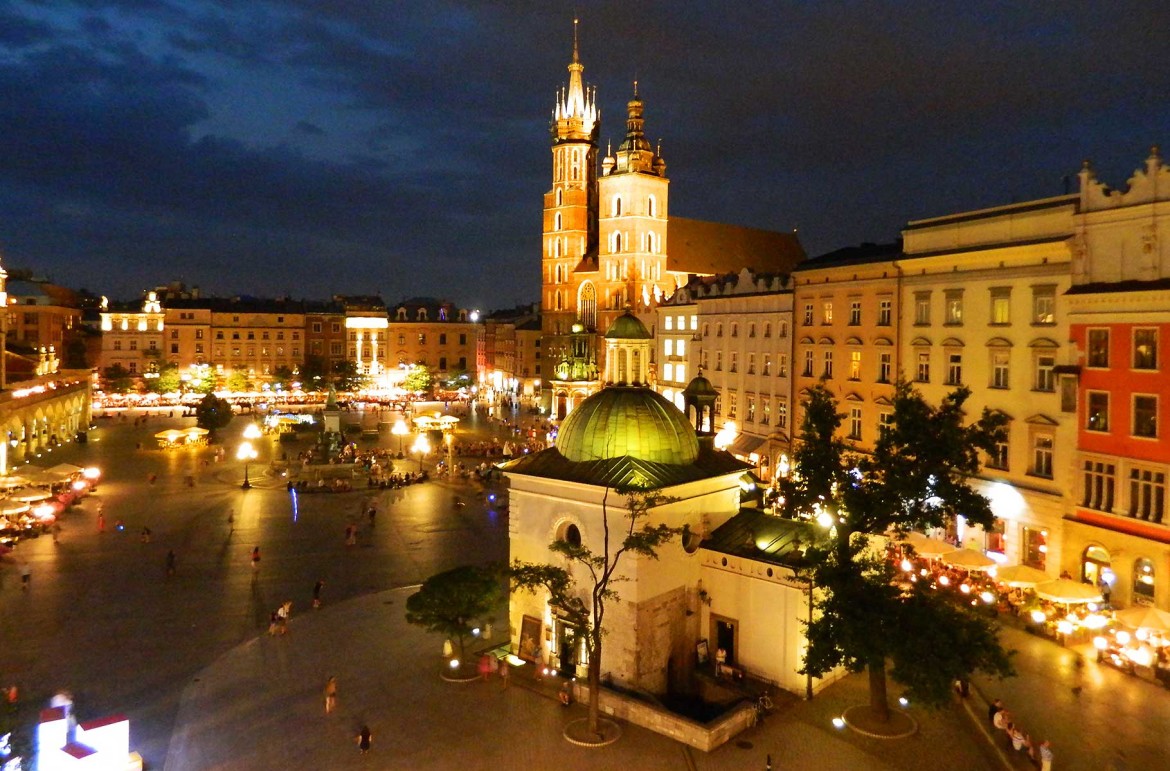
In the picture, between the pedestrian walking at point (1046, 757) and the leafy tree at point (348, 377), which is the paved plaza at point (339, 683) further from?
the leafy tree at point (348, 377)

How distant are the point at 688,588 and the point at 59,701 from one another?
17.1m

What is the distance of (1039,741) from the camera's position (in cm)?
1873

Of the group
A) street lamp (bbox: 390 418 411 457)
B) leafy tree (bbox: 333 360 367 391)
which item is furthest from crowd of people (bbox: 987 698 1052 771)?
leafy tree (bbox: 333 360 367 391)

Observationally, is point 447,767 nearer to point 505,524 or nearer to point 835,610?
point 835,610

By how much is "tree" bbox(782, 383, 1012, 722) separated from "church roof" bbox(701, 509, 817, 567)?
4.16 ft

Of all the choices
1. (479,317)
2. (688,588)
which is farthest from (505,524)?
(479,317)

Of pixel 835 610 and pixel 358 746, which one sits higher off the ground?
pixel 835 610

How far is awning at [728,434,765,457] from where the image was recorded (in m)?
47.1

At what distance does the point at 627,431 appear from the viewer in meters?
23.4

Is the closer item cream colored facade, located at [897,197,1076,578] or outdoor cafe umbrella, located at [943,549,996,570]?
outdoor cafe umbrella, located at [943,549,996,570]

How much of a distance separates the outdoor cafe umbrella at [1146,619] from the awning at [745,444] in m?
24.9

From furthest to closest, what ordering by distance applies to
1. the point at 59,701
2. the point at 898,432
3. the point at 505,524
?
the point at 505,524
the point at 59,701
the point at 898,432

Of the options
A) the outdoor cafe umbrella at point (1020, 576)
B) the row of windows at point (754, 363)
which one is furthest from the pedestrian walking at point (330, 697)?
the row of windows at point (754, 363)

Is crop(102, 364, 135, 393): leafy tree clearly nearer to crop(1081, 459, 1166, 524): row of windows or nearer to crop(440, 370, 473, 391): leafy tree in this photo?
crop(440, 370, 473, 391): leafy tree
